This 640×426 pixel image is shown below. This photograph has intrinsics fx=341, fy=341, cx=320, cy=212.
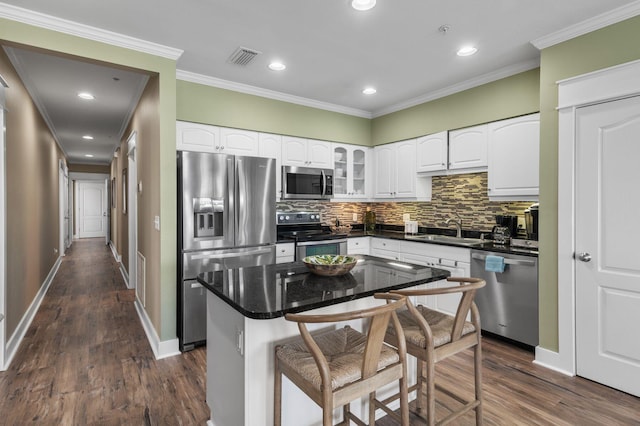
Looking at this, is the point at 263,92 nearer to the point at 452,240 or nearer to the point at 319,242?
the point at 319,242

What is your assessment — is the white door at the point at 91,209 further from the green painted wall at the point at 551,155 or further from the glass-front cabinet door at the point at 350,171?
the green painted wall at the point at 551,155

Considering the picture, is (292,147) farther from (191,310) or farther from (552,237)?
(552,237)

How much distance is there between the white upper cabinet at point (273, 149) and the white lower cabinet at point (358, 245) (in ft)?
3.74

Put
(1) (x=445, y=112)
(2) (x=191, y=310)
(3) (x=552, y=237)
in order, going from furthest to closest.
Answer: (1) (x=445, y=112) → (2) (x=191, y=310) → (3) (x=552, y=237)

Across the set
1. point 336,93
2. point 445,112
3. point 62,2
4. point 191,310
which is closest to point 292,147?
point 336,93

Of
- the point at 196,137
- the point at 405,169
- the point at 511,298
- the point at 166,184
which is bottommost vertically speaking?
the point at 511,298

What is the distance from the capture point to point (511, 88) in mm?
3498

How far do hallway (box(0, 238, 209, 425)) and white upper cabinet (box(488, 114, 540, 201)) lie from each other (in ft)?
10.9

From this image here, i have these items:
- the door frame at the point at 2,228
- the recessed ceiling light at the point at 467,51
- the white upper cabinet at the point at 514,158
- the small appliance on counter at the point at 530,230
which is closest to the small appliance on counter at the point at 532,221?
the small appliance on counter at the point at 530,230

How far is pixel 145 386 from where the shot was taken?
257 centimetres

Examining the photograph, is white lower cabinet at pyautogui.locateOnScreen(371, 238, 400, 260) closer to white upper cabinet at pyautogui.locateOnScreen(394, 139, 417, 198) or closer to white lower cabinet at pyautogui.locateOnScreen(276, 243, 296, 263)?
white upper cabinet at pyautogui.locateOnScreen(394, 139, 417, 198)

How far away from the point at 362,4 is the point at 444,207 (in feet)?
9.42

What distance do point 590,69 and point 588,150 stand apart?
620 millimetres

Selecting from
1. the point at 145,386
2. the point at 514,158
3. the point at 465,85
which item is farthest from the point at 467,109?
the point at 145,386
